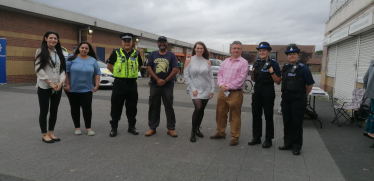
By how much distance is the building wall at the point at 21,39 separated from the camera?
536 inches

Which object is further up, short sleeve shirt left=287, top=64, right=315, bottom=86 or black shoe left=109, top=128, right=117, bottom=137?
short sleeve shirt left=287, top=64, right=315, bottom=86

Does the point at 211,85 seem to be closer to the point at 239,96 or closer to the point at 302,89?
the point at 239,96

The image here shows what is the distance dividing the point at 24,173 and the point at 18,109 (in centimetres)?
470

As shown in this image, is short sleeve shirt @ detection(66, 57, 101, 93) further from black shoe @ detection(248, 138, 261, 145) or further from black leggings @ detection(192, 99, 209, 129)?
black shoe @ detection(248, 138, 261, 145)

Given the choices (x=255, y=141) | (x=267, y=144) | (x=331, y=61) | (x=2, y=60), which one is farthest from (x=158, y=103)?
(x=331, y=61)

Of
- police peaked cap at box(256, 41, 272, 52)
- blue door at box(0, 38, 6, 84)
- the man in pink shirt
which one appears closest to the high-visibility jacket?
the man in pink shirt

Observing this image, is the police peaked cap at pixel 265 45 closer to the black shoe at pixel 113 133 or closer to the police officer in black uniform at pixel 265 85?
the police officer in black uniform at pixel 265 85

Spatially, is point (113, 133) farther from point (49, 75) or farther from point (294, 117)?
point (294, 117)

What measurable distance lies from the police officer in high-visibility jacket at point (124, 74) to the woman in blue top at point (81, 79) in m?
0.37

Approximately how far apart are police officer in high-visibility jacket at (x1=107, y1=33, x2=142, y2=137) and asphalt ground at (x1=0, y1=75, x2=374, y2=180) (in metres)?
0.57

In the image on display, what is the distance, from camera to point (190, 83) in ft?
15.8

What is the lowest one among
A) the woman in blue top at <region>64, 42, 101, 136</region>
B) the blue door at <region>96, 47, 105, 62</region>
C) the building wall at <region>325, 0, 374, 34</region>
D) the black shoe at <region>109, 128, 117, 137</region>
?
the black shoe at <region>109, 128, 117, 137</region>

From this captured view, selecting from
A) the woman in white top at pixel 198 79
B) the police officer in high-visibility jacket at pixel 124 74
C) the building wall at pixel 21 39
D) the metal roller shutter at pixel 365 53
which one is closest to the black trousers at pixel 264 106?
the woman in white top at pixel 198 79

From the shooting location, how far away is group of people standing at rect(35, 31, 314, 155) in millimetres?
4309
